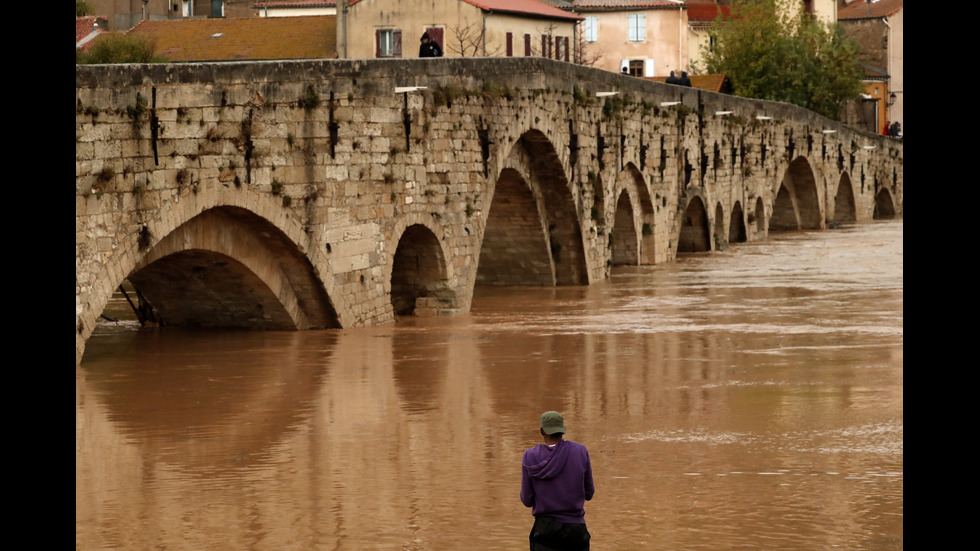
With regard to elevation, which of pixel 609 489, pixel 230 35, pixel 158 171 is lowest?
pixel 609 489

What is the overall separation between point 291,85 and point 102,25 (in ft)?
108

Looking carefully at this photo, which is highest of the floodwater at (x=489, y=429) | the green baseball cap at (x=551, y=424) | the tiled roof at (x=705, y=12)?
the tiled roof at (x=705, y=12)

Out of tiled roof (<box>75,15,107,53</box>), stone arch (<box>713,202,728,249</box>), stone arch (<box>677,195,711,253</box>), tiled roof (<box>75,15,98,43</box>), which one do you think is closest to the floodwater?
stone arch (<box>677,195,711,253</box>)

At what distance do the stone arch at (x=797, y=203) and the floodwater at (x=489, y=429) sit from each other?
72.0ft

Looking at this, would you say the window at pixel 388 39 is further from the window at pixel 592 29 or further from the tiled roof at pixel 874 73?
the tiled roof at pixel 874 73

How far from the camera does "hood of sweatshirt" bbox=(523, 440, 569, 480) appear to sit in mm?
6832

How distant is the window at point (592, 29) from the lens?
5272cm

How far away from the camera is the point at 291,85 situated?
1645 cm

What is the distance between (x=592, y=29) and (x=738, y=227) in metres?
19.1

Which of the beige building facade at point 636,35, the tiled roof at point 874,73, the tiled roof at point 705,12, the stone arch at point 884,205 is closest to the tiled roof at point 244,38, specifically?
the beige building facade at point 636,35

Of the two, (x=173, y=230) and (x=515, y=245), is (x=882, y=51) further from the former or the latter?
(x=173, y=230)

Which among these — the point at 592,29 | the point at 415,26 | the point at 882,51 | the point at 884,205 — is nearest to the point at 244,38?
the point at 415,26

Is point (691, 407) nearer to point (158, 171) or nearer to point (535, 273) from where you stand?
→ point (158, 171)
